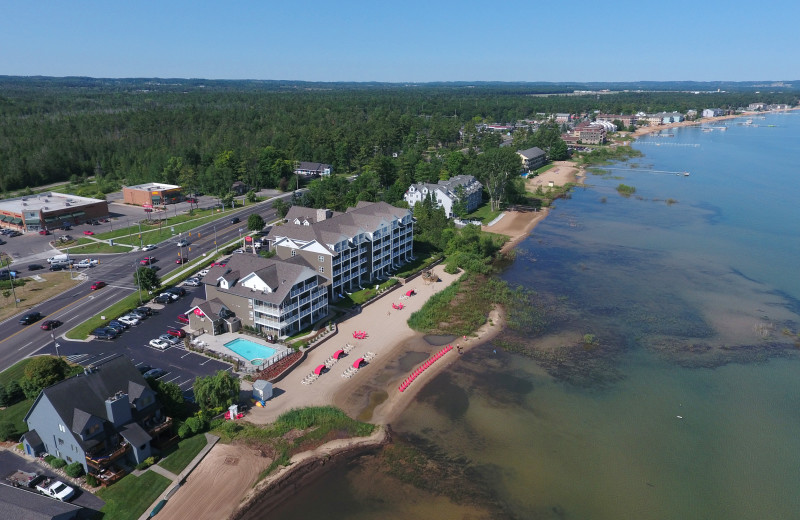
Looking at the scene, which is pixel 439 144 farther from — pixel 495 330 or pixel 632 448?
pixel 632 448

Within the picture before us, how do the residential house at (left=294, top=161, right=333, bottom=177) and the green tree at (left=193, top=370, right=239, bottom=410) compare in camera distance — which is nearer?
the green tree at (left=193, top=370, right=239, bottom=410)

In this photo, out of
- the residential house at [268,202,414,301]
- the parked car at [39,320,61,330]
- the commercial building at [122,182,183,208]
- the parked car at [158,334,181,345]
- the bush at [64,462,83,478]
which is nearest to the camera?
the bush at [64,462,83,478]

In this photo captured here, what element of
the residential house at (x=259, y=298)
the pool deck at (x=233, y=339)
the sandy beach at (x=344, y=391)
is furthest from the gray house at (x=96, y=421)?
the residential house at (x=259, y=298)

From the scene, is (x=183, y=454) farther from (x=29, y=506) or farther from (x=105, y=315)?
(x=105, y=315)

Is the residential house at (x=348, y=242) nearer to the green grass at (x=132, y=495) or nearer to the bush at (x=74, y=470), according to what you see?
the green grass at (x=132, y=495)

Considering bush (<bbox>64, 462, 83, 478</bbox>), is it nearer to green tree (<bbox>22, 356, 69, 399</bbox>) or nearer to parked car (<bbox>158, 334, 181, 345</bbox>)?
green tree (<bbox>22, 356, 69, 399</bbox>)

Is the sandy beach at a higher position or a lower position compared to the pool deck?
lower

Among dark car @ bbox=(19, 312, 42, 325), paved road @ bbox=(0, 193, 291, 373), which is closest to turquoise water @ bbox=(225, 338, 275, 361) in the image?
paved road @ bbox=(0, 193, 291, 373)
